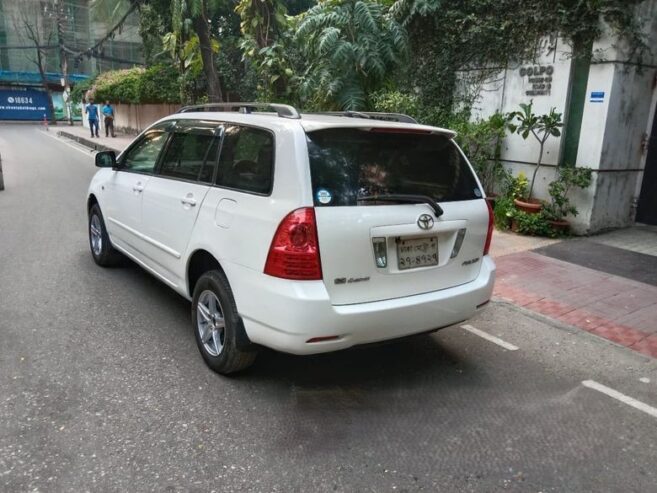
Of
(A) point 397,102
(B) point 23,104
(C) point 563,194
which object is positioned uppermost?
(A) point 397,102

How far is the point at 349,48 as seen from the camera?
1019cm

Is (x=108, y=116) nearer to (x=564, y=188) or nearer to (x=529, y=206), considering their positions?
(x=529, y=206)

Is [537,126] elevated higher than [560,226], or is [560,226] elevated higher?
[537,126]

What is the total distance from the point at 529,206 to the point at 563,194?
0.49 m

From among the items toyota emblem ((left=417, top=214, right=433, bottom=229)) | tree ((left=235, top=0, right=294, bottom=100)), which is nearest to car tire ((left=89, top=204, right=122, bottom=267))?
toyota emblem ((left=417, top=214, right=433, bottom=229))

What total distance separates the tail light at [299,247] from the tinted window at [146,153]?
2.21 m

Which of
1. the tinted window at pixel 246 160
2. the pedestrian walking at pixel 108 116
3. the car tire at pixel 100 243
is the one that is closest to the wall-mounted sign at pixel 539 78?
the tinted window at pixel 246 160

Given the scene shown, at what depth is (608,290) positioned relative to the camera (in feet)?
19.3

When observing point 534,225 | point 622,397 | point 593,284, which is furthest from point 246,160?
point 534,225

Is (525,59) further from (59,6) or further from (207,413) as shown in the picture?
(59,6)

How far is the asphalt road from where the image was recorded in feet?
9.19

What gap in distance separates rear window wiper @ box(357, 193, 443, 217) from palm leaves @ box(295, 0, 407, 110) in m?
7.16

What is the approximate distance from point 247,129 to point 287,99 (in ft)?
31.1

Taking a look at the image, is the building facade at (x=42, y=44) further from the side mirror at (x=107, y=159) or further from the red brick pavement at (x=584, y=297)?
the red brick pavement at (x=584, y=297)
